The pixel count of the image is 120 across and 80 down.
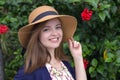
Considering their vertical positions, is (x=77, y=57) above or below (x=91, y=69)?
above

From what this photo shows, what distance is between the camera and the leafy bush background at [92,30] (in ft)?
10.4

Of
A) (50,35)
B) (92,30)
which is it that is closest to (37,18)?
(50,35)

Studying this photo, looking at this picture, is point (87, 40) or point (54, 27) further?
point (87, 40)

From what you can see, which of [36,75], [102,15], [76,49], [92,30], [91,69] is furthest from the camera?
[92,30]

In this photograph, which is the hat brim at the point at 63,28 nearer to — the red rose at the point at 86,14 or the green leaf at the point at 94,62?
the red rose at the point at 86,14

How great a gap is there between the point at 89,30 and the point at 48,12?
859mm

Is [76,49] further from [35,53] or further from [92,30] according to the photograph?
[92,30]

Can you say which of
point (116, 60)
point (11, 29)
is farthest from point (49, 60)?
point (11, 29)

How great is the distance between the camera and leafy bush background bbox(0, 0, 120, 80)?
3164 mm

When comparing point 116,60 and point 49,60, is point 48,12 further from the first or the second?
point 116,60

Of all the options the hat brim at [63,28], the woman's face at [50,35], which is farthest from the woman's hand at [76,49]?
the woman's face at [50,35]

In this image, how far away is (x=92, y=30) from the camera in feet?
11.4

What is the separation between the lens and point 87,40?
338 centimetres

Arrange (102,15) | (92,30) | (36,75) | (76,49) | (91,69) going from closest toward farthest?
1. (36,75)
2. (76,49)
3. (102,15)
4. (91,69)
5. (92,30)
